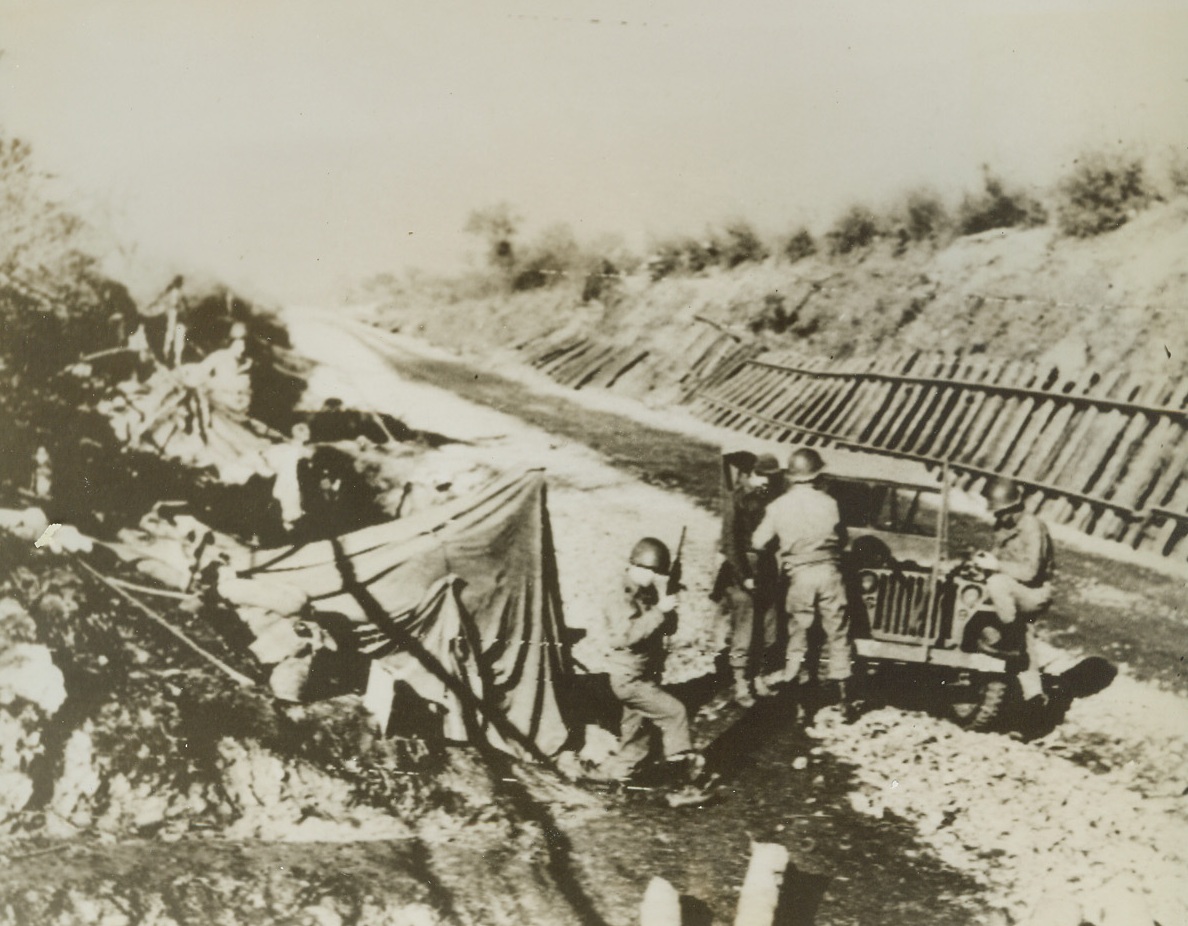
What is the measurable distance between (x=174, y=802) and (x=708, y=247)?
94.9 inches

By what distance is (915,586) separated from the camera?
2545 millimetres

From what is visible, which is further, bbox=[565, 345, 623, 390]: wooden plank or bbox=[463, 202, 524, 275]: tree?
bbox=[565, 345, 623, 390]: wooden plank

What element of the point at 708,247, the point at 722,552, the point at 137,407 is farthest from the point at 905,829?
the point at 137,407

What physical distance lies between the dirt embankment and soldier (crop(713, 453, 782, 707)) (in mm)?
389

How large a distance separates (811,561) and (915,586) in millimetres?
314

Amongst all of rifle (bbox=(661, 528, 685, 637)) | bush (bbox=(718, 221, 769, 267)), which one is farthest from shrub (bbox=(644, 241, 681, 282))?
rifle (bbox=(661, 528, 685, 637))

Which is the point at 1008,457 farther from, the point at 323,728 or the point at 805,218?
the point at 323,728

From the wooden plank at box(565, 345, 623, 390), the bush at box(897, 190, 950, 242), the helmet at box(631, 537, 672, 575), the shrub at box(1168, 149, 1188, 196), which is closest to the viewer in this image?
the shrub at box(1168, 149, 1188, 196)

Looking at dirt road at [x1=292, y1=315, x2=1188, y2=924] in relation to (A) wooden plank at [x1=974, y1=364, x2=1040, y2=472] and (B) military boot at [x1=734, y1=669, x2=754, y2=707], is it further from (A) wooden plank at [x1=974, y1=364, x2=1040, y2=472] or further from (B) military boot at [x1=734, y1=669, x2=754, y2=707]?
(A) wooden plank at [x1=974, y1=364, x2=1040, y2=472]

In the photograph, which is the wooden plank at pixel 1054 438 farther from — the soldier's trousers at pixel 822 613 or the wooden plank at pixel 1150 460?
the soldier's trousers at pixel 822 613

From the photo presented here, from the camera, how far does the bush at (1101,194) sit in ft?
7.81

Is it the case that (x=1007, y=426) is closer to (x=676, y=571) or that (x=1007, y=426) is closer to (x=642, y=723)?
(x=676, y=571)

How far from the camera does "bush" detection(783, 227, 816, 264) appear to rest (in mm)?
2521

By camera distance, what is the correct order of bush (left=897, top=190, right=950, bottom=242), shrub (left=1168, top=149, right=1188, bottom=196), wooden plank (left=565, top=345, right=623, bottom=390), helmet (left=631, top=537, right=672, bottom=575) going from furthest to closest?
wooden plank (left=565, top=345, right=623, bottom=390)
helmet (left=631, top=537, right=672, bottom=575)
bush (left=897, top=190, right=950, bottom=242)
shrub (left=1168, top=149, right=1188, bottom=196)
